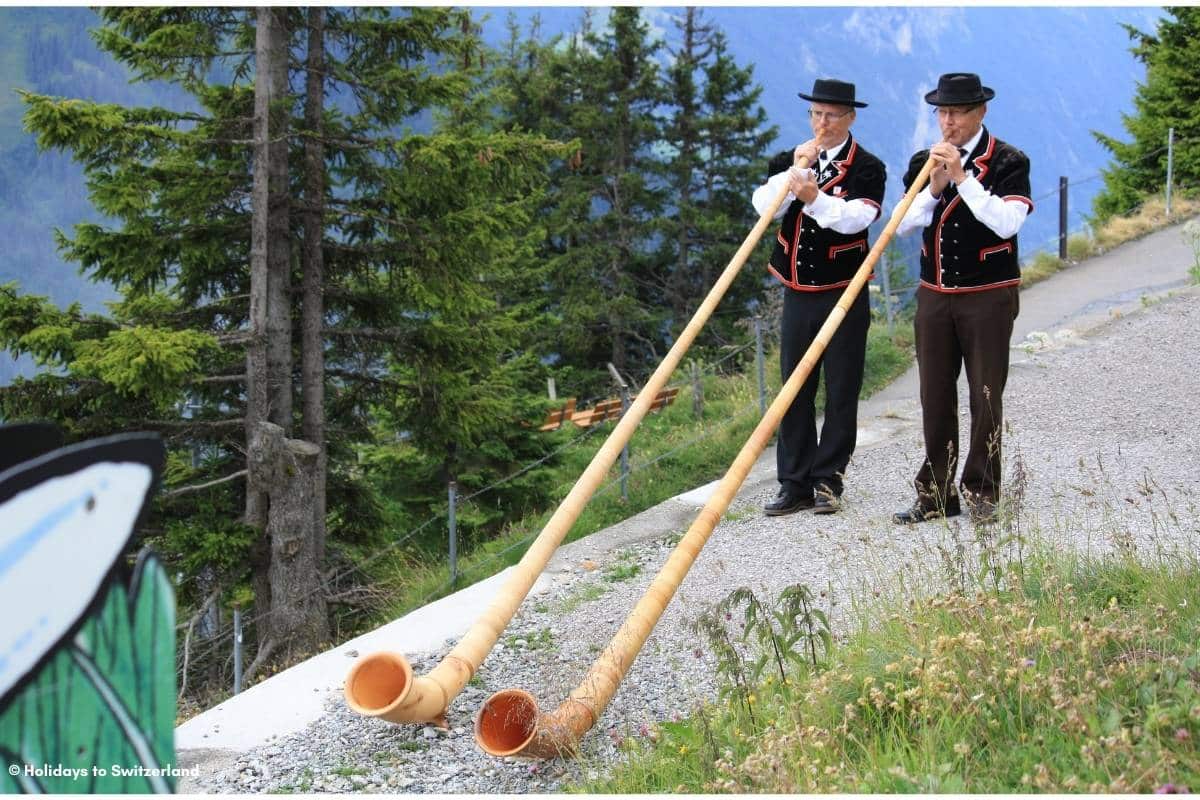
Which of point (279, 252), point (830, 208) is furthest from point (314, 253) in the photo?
point (830, 208)

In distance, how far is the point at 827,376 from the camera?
6.03 m

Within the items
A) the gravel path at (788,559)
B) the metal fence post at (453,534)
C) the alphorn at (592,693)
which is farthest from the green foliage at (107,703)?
the metal fence post at (453,534)

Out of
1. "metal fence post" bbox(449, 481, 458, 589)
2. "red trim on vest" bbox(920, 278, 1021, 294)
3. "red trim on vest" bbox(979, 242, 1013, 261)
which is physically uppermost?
"red trim on vest" bbox(979, 242, 1013, 261)

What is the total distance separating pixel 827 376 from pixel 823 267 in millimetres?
607

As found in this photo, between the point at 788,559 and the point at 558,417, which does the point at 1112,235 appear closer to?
the point at 558,417

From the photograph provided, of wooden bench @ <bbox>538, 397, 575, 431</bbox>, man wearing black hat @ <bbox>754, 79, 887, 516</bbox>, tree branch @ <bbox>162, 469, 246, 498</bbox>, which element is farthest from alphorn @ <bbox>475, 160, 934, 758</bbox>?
wooden bench @ <bbox>538, 397, 575, 431</bbox>

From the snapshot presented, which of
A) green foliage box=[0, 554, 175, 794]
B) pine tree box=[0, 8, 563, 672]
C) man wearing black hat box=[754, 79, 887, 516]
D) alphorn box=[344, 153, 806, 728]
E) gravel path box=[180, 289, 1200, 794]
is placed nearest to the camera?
green foliage box=[0, 554, 175, 794]

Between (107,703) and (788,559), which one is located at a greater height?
(107,703)

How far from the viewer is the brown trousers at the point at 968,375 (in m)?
5.34

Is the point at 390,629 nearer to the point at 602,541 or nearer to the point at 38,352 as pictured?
the point at 602,541

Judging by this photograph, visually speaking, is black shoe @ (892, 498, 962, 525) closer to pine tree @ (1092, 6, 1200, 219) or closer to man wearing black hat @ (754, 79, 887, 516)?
man wearing black hat @ (754, 79, 887, 516)

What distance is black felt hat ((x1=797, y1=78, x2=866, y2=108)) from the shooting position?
218 inches

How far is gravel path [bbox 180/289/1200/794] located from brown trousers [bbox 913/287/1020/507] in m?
0.24

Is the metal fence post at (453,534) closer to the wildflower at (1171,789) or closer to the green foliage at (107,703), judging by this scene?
the green foliage at (107,703)
